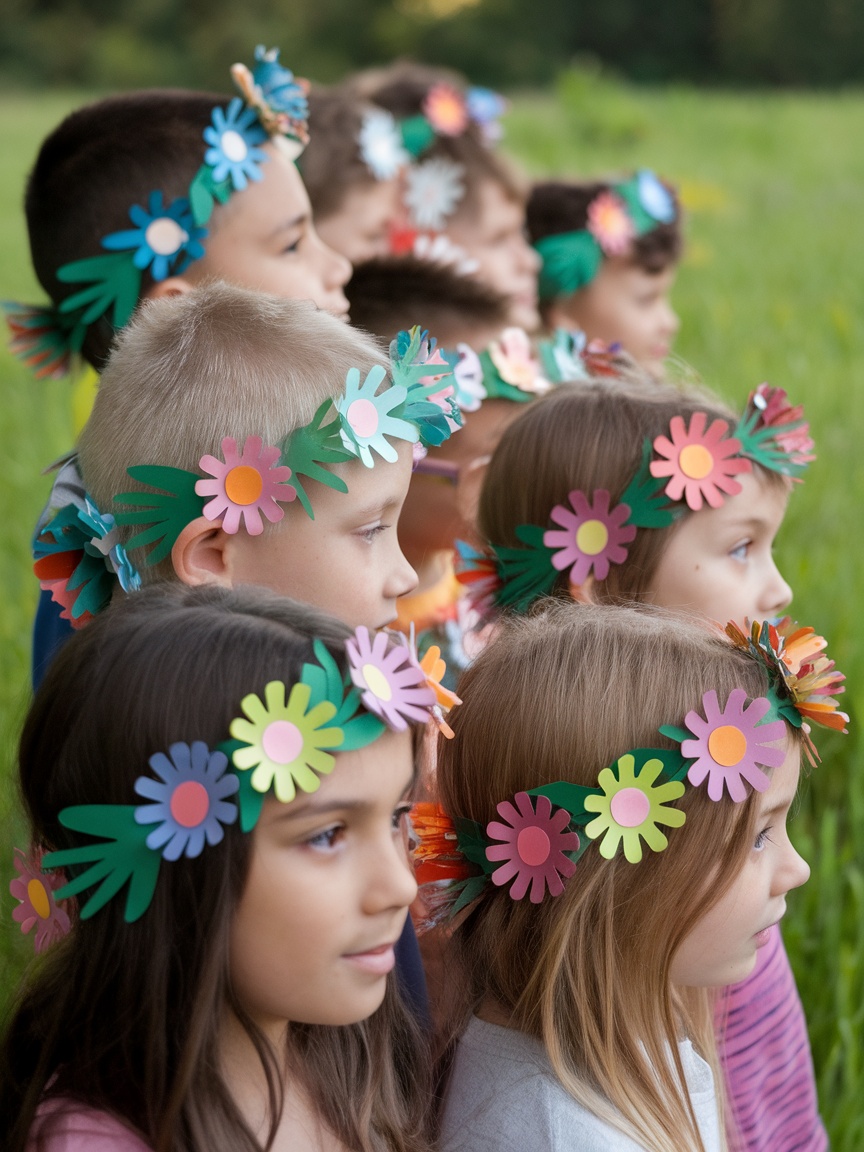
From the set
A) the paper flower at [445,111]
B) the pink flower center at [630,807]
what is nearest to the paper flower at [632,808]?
the pink flower center at [630,807]

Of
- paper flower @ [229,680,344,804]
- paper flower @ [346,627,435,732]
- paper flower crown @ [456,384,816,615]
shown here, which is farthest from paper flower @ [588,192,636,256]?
paper flower @ [229,680,344,804]

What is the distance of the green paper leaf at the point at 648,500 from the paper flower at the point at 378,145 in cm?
213

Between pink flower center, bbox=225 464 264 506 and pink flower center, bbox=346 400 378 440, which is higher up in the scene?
pink flower center, bbox=346 400 378 440

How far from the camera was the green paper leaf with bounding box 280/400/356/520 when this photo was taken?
5.62ft

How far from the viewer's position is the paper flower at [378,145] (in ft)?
12.9

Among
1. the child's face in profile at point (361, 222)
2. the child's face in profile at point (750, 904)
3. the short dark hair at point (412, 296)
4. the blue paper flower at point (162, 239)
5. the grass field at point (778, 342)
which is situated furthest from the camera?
the child's face in profile at point (361, 222)

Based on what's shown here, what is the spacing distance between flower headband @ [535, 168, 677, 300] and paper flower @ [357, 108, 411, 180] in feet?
2.08

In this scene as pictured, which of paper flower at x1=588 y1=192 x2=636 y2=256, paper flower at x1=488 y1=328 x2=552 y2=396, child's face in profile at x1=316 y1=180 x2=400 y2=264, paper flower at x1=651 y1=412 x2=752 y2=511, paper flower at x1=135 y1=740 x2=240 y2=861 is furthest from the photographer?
paper flower at x1=588 y1=192 x2=636 y2=256

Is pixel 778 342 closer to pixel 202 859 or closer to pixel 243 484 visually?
pixel 243 484

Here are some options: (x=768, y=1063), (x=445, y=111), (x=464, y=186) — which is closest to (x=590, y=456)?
(x=768, y=1063)

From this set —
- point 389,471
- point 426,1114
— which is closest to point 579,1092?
point 426,1114

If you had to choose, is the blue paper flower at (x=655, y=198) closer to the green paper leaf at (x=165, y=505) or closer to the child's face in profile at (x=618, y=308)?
the child's face in profile at (x=618, y=308)

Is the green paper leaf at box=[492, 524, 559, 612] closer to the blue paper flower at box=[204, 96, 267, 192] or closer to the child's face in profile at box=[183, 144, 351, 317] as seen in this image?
the child's face in profile at box=[183, 144, 351, 317]

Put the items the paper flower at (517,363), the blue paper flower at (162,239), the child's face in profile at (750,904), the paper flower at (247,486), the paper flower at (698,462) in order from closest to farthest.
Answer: the child's face in profile at (750,904)
the paper flower at (247,486)
the paper flower at (698,462)
the blue paper flower at (162,239)
the paper flower at (517,363)
